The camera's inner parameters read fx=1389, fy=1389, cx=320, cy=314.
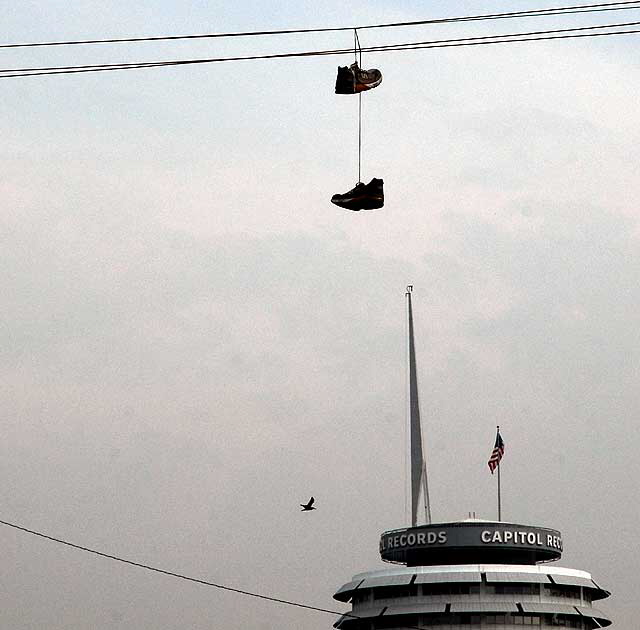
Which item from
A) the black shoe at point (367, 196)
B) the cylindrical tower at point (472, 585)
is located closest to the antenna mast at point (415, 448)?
the cylindrical tower at point (472, 585)

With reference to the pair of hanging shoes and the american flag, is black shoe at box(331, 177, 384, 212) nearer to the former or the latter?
the pair of hanging shoes

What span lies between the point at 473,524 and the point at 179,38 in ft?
357

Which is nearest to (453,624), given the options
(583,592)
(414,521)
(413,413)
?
(583,592)

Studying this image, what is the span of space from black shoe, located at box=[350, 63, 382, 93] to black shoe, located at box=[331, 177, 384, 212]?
245 centimetres

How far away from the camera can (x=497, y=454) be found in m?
128

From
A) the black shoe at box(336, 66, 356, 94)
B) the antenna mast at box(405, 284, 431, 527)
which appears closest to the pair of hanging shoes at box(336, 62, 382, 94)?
the black shoe at box(336, 66, 356, 94)

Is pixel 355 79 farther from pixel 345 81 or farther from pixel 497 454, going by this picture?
pixel 497 454

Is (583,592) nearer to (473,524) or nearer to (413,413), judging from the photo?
(473,524)

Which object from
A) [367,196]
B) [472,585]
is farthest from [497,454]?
[367,196]

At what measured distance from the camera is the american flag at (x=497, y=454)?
127875 millimetres

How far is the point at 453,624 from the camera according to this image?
128 meters

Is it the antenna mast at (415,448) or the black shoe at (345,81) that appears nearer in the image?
the black shoe at (345,81)

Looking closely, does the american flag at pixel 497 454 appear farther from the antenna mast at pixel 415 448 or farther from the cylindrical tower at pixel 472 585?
the antenna mast at pixel 415 448

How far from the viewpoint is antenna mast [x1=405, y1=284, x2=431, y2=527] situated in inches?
6112
